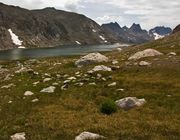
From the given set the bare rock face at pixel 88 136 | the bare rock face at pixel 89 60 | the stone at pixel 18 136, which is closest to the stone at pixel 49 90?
the stone at pixel 18 136

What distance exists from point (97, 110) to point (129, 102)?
2.95 meters

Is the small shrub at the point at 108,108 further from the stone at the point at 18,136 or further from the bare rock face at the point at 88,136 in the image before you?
the stone at the point at 18,136

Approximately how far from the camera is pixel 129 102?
33.0 m

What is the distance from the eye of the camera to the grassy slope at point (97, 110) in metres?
25.5

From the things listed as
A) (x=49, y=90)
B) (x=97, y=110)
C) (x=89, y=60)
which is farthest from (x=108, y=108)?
(x=89, y=60)

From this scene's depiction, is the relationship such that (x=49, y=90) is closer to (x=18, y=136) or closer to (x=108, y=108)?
(x=108, y=108)

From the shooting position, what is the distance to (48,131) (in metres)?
26.0

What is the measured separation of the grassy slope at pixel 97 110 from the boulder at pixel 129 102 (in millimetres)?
766

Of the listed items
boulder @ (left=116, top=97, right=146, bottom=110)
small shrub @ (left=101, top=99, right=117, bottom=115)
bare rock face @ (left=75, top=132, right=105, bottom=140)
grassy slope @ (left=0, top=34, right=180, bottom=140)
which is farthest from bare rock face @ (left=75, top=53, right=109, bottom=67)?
bare rock face @ (left=75, top=132, right=105, bottom=140)

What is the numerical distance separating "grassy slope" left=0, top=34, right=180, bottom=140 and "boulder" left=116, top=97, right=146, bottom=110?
30.2 inches

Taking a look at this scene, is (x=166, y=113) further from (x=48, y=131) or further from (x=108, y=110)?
(x=48, y=131)

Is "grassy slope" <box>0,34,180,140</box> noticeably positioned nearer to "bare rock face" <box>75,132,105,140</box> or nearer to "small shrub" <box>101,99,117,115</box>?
"small shrub" <box>101,99,117,115</box>

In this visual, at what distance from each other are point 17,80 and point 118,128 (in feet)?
89.5

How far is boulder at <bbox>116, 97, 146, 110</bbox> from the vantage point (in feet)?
107
